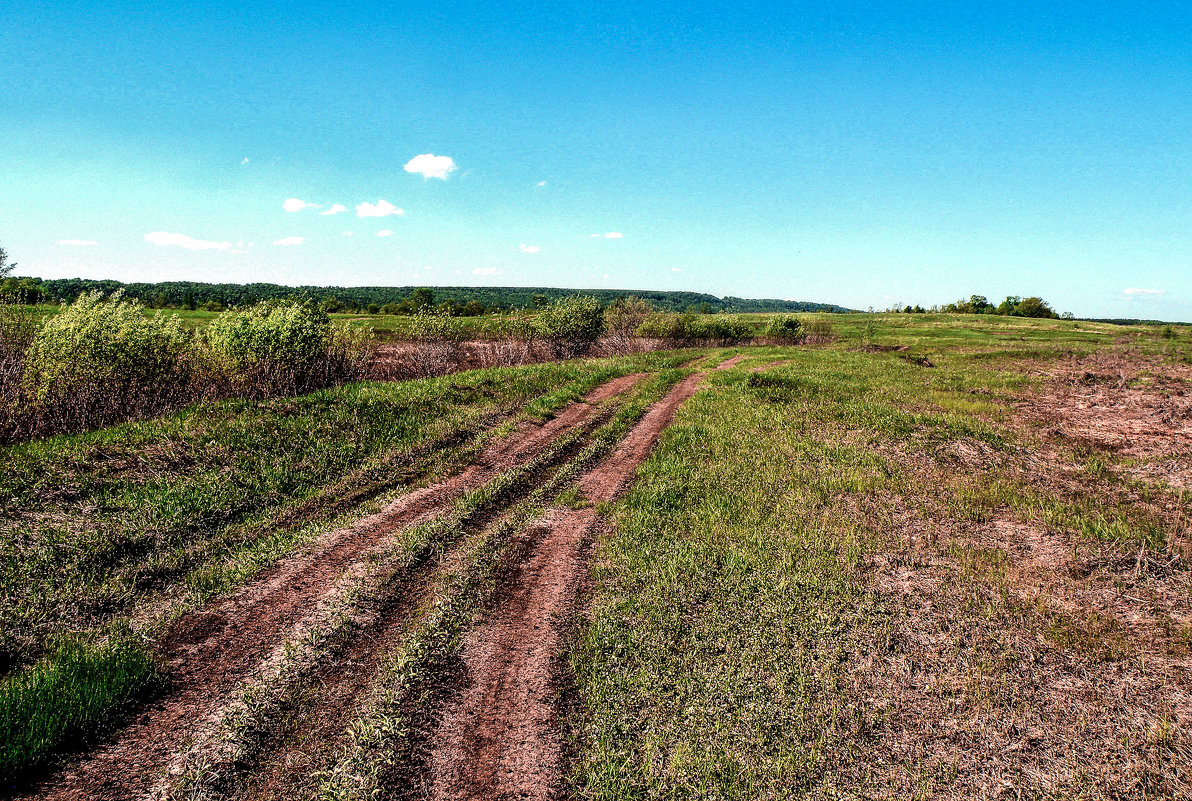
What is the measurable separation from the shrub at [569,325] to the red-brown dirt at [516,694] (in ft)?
90.3

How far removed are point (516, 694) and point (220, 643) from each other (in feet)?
9.98

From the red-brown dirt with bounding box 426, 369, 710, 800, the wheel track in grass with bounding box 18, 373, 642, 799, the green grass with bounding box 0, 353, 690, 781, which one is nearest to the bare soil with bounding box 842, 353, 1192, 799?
the red-brown dirt with bounding box 426, 369, 710, 800

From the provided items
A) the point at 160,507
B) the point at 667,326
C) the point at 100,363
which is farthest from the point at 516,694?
the point at 667,326

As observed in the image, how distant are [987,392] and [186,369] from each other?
2674 cm

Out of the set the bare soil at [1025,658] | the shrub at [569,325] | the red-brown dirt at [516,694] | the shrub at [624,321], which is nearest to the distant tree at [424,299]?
the shrub at [569,325]

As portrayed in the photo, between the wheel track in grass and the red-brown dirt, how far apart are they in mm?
1978

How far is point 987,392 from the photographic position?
20.1m

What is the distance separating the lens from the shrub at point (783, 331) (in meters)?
56.2

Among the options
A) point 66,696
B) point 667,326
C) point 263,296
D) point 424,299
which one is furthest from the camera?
point 667,326

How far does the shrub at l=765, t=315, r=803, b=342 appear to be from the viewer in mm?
56188

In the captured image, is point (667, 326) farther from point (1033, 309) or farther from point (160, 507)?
point (1033, 309)

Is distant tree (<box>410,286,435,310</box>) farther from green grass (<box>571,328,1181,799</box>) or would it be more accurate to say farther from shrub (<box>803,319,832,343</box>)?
shrub (<box>803,319,832,343</box>)

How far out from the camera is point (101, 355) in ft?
39.0

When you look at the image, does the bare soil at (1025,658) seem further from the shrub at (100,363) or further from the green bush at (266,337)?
the green bush at (266,337)
